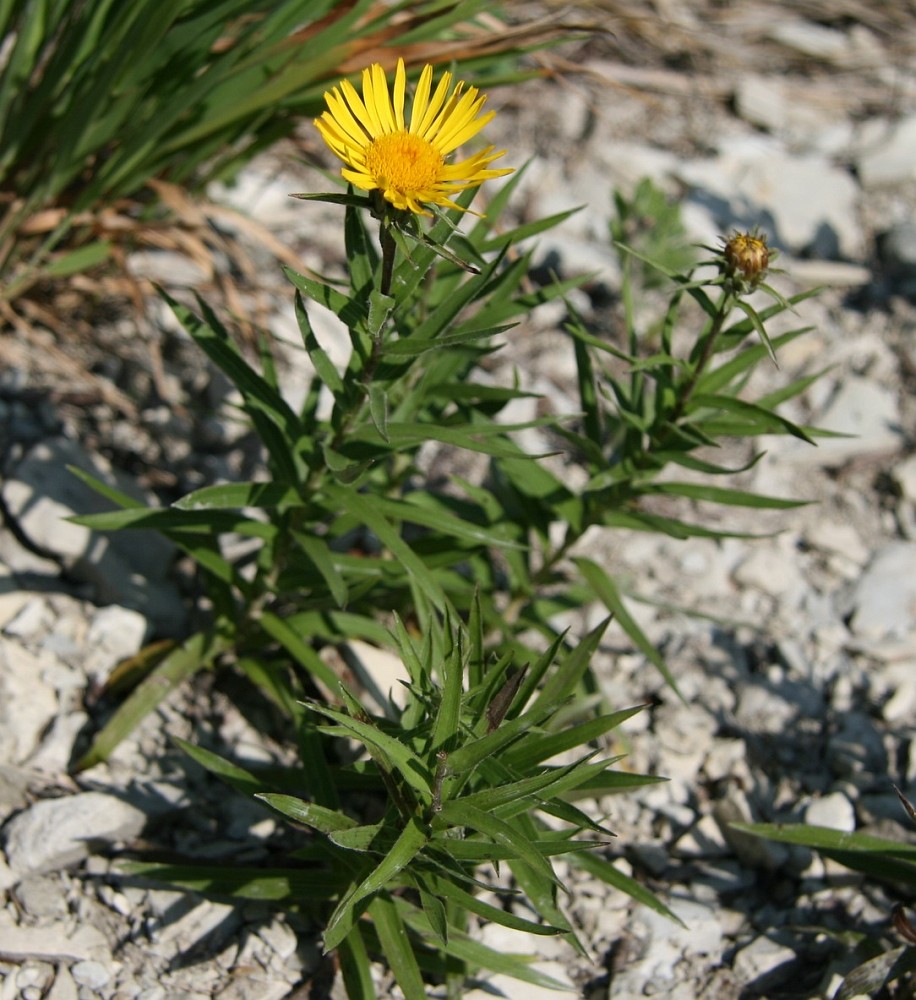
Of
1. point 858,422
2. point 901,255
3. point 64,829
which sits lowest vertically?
point 64,829

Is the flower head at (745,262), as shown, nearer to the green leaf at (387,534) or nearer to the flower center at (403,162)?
the flower center at (403,162)

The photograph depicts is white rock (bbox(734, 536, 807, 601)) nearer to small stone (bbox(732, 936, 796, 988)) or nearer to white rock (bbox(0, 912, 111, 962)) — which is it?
small stone (bbox(732, 936, 796, 988))

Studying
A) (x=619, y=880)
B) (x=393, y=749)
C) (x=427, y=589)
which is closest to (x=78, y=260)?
(x=427, y=589)

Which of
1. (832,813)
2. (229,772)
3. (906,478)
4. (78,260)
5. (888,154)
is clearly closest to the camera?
(229,772)

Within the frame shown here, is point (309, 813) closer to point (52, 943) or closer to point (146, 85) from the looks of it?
point (52, 943)

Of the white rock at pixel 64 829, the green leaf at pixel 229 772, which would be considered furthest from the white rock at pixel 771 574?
the white rock at pixel 64 829

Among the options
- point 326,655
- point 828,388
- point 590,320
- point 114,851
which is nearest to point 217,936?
point 114,851

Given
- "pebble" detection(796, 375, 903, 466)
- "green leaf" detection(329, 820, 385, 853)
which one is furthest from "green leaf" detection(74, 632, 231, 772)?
"pebble" detection(796, 375, 903, 466)
